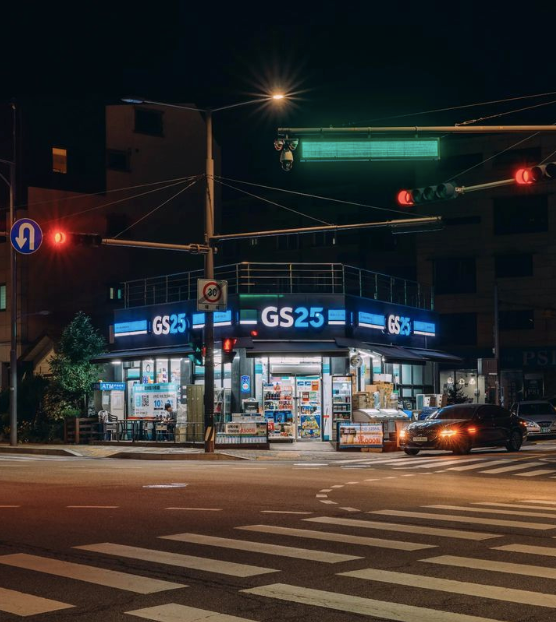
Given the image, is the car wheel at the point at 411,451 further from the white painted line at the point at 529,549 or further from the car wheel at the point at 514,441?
the white painted line at the point at 529,549

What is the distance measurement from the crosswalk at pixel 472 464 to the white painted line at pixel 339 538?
33.7 feet

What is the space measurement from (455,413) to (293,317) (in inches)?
402

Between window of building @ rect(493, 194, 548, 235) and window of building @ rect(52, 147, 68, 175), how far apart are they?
28721 millimetres

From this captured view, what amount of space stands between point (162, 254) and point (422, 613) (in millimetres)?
50383

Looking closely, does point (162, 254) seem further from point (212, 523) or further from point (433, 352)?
point (212, 523)

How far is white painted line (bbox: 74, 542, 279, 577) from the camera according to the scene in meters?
9.17

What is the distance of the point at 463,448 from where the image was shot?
29.5 m

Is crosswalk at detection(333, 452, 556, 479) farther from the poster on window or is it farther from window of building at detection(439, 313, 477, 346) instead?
window of building at detection(439, 313, 477, 346)

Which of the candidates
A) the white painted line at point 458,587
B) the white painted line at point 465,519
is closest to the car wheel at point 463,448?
the white painted line at point 465,519

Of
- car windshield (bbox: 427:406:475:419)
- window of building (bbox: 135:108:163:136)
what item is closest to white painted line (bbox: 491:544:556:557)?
car windshield (bbox: 427:406:475:419)

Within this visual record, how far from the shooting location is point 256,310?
3900 cm

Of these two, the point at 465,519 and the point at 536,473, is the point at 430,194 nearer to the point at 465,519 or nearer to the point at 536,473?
the point at 465,519

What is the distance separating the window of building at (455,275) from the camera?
6544cm

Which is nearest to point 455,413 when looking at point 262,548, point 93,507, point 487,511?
point 487,511
